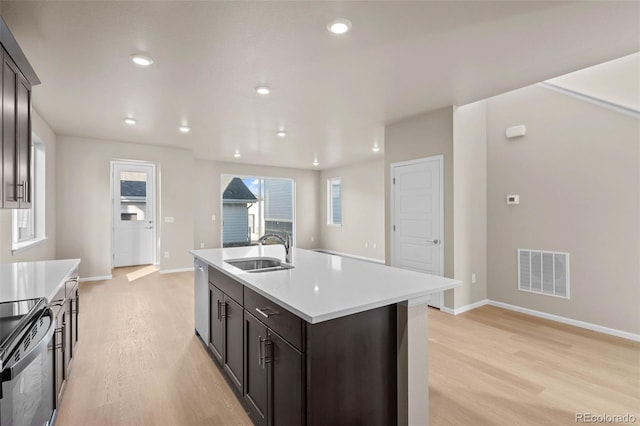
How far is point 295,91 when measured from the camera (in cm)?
336

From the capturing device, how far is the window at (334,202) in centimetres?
908

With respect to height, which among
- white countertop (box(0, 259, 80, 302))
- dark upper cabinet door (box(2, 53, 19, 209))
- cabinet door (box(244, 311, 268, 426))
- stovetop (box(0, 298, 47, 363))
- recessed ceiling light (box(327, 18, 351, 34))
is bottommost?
cabinet door (box(244, 311, 268, 426))

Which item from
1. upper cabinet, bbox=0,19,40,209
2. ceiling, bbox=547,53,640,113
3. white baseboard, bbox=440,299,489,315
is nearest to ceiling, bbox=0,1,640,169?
upper cabinet, bbox=0,19,40,209

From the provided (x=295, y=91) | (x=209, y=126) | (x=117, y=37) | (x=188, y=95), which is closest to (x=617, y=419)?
(x=295, y=91)

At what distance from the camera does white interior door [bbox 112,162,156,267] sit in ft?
22.4

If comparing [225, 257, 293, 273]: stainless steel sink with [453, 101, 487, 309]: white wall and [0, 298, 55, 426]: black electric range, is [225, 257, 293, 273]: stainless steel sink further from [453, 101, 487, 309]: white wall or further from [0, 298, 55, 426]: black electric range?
[453, 101, 487, 309]: white wall

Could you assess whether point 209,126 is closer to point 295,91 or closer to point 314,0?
point 295,91

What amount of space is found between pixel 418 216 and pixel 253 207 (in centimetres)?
573

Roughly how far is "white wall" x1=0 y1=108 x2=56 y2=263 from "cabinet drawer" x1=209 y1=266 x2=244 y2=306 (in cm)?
225

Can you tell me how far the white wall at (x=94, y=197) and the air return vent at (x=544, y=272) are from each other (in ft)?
19.6

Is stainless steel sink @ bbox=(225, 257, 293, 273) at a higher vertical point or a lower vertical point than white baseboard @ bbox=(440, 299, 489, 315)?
higher

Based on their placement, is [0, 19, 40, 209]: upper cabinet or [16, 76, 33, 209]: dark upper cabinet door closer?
[0, 19, 40, 209]: upper cabinet

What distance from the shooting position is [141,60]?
8.55 feet

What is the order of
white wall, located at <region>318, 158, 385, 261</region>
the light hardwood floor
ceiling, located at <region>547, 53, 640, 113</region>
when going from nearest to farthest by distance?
the light hardwood floor < ceiling, located at <region>547, 53, 640, 113</region> < white wall, located at <region>318, 158, 385, 261</region>
